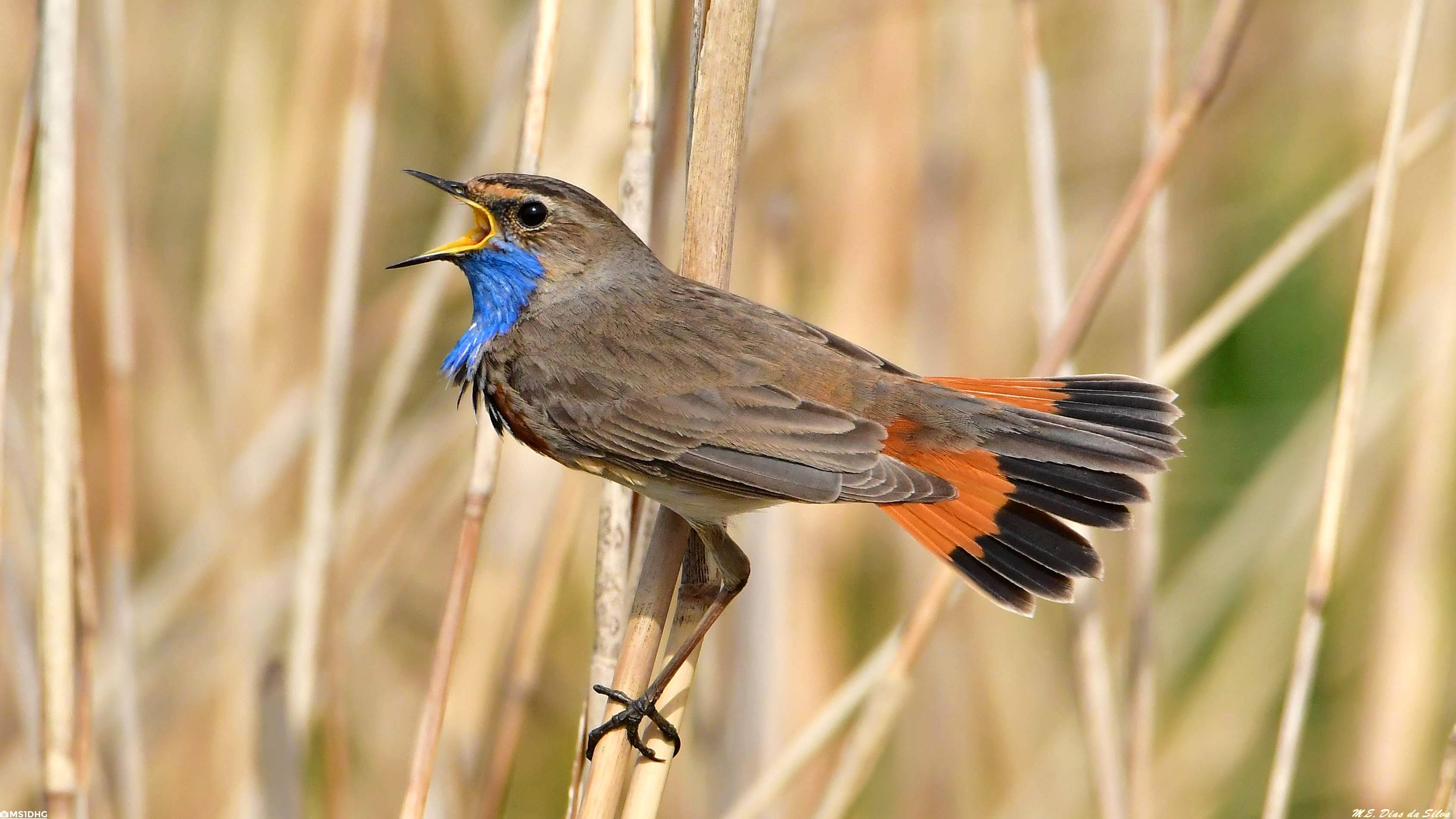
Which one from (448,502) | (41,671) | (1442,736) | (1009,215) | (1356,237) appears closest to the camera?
(41,671)

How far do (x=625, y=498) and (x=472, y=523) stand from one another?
31 cm

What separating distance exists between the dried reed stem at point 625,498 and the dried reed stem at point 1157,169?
975 millimetres

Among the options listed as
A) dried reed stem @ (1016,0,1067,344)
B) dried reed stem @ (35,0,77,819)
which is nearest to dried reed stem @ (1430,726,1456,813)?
dried reed stem @ (1016,0,1067,344)

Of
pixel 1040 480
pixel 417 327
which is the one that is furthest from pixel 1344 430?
pixel 417 327

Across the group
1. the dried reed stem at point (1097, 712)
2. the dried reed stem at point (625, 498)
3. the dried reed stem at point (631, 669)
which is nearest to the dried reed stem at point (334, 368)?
the dried reed stem at point (625, 498)

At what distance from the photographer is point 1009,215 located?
14.1 feet

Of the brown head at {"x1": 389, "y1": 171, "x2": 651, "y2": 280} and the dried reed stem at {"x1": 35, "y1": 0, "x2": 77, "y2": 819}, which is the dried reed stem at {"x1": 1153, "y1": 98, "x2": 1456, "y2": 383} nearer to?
the brown head at {"x1": 389, "y1": 171, "x2": 651, "y2": 280}

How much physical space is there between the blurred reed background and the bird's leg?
16.0 inches

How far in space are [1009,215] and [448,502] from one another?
2.00m

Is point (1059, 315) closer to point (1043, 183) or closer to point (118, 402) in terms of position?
point (1043, 183)

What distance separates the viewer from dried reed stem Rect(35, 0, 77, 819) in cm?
244

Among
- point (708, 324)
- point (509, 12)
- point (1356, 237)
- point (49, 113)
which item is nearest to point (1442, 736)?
point (1356, 237)

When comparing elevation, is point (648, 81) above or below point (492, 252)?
above

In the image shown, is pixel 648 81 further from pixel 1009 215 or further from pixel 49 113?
pixel 1009 215
